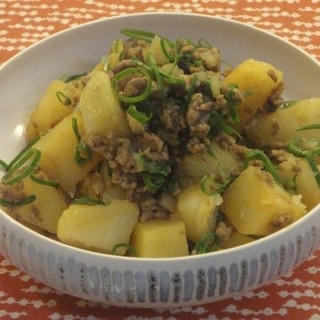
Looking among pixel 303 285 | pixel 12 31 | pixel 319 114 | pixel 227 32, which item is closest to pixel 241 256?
pixel 303 285

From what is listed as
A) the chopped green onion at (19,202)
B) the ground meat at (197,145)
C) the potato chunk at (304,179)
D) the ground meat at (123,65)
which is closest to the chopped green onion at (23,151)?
the chopped green onion at (19,202)

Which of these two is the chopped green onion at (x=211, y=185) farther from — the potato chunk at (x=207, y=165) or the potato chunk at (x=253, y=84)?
the potato chunk at (x=253, y=84)

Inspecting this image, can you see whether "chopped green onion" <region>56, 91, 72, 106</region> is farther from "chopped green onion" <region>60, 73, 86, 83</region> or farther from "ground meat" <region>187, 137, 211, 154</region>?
"ground meat" <region>187, 137, 211, 154</region>

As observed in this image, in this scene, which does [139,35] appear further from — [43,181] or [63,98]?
[43,181]

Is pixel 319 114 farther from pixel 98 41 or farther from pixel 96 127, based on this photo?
pixel 98 41

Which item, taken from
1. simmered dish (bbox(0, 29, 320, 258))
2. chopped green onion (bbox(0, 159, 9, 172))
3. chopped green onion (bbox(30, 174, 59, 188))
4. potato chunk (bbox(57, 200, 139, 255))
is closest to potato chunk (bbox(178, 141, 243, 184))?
simmered dish (bbox(0, 29, 320, 258))
